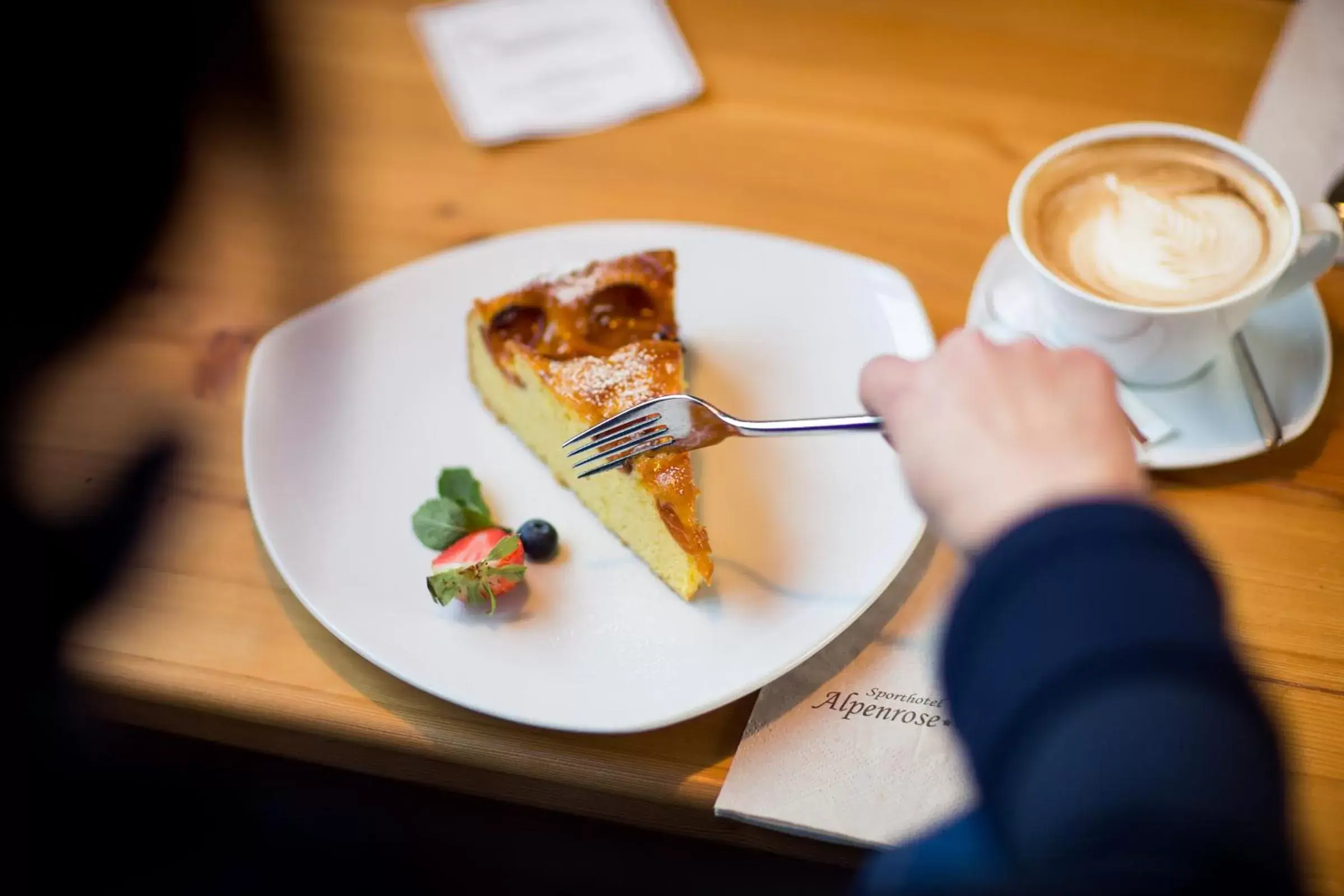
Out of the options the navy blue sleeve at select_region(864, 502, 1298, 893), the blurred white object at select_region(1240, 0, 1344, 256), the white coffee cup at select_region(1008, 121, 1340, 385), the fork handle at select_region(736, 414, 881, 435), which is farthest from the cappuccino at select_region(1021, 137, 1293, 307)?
the navy blue sleeve at select_region(864, 502, 1298, 893)

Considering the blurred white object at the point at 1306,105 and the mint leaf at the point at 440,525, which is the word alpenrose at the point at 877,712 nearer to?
the mint leaf at the point at 440,525

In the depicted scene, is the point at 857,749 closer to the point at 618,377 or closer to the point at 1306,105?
the point at 618,377

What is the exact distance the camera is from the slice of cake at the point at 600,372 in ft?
3.60

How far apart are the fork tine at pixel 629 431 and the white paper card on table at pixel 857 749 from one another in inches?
10.4

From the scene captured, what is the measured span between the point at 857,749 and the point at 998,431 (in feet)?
1.13

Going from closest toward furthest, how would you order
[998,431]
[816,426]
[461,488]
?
[998,431] < [816,426] < [461,488]

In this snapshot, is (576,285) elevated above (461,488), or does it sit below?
above

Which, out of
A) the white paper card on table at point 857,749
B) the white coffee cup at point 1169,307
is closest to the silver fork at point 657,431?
the white paper card on table at point 857,749

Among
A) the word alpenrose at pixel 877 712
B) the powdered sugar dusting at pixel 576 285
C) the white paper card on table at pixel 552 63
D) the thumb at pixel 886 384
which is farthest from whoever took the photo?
the white paper card on table at pixel 552 63

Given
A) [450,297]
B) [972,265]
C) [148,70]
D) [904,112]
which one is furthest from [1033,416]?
[148,70]

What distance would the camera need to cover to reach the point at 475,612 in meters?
1.05

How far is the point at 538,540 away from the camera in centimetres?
109

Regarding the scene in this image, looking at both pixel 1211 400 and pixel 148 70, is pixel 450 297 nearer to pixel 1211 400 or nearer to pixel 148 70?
pixel 148 70

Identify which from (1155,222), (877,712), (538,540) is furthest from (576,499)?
(1155,222)
